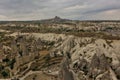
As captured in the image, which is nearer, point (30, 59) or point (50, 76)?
point (50, 76)

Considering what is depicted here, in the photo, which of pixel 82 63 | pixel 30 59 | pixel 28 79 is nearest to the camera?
pixel 28 79

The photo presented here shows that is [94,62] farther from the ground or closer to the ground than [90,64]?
farther from the ground

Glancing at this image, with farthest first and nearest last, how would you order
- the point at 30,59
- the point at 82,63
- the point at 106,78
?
the point at 30,59 → the point at 82,63 → the point at 106,78

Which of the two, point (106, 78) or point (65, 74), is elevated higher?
point (65, 74)

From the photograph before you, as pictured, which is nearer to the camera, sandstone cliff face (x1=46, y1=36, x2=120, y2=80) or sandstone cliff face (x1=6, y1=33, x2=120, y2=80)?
sandstone cliff face (x1=6, y1=33, x2=120, y2=80)

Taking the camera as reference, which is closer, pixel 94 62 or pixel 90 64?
pixel 94 62

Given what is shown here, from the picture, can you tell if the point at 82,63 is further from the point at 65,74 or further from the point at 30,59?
the point at 65,74

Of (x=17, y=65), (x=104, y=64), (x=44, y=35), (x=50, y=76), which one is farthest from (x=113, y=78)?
(x=44, y=35)

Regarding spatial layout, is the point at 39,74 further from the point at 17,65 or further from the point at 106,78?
the point at 17,65

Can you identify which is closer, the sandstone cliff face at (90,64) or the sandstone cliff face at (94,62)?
the sandstone cliff face at (90,64)
